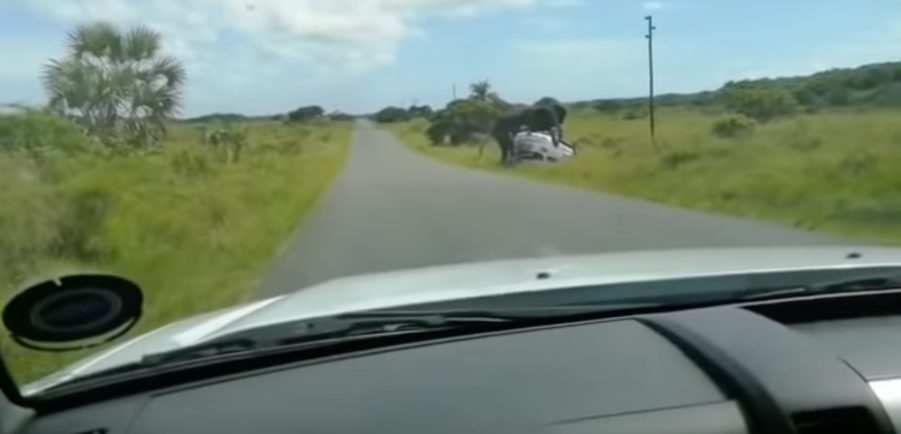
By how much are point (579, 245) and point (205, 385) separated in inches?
183

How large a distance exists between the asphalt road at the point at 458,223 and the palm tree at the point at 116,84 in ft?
3.25

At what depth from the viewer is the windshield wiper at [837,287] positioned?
10.0 ft

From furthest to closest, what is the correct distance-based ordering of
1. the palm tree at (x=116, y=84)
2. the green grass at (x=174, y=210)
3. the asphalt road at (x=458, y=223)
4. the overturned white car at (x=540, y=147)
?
the overturned white car at (x=540, y=147), the asphalt road at (x=458, y=223), the green grass at (x=174, y=210), the palm tree at (x=116, y=84)

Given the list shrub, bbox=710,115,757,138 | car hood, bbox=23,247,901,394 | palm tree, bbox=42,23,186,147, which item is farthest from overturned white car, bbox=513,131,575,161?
car hood, bbox=23,247,901,394

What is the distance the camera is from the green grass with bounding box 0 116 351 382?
5.48 m

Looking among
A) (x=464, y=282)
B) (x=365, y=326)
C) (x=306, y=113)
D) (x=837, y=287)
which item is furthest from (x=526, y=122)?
(x=365, y=326)

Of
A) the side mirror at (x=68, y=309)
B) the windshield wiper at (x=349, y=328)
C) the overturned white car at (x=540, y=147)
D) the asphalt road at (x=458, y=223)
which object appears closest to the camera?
the windshield wiper at (x=349, y=328)

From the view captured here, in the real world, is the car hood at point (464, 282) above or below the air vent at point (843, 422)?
above

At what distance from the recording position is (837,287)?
10.2ft

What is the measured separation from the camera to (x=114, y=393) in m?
2.58

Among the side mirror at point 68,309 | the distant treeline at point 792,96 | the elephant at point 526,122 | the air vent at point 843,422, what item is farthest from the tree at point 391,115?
the air vent at point 843,422

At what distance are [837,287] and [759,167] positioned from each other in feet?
17.0

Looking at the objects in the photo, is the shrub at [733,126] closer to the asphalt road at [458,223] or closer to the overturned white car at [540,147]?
the asphalt road at [458,223]

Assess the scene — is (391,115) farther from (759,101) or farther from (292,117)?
(759,101)
